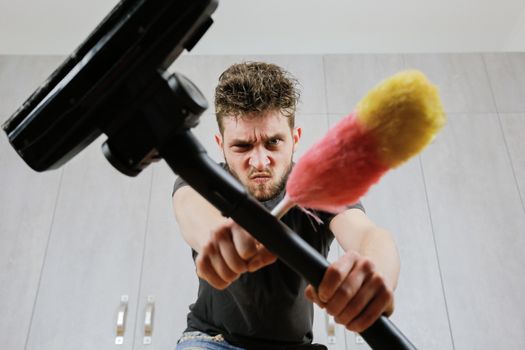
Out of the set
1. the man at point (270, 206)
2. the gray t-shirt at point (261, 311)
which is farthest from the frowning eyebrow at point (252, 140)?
the gray t-shirt at point (261, 311)

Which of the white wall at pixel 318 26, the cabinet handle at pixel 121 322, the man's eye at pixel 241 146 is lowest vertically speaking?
the cabinet handle at pixel 121 322

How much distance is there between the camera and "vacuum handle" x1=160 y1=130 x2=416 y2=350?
343 millimetres

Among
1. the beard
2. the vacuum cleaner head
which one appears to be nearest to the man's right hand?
the vacuum cleaner head

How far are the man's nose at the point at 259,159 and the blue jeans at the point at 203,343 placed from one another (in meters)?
0.37

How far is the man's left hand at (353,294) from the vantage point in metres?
0.36

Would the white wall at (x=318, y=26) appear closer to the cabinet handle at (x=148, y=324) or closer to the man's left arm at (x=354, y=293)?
the cabinet handle at (x=148, y=324)

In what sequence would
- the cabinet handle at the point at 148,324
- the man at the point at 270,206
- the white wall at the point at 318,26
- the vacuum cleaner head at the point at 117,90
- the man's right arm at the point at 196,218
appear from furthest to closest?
the white wall at the point at 318,26
the cabinet handle at the point at 148,324
the man at the point at 270,206
the man's right arm at the point at 196,218
the vacuum cleaner head at the point at 117,90

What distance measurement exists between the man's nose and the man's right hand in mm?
406

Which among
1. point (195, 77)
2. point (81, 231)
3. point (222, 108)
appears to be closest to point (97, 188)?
point (81, 231)

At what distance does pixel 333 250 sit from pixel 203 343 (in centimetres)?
99

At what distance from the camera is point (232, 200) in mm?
342

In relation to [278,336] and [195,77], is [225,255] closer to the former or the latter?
[278,336]

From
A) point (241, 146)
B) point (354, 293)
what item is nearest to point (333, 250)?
point (241, 146)

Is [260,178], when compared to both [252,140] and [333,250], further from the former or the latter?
[333,250]
